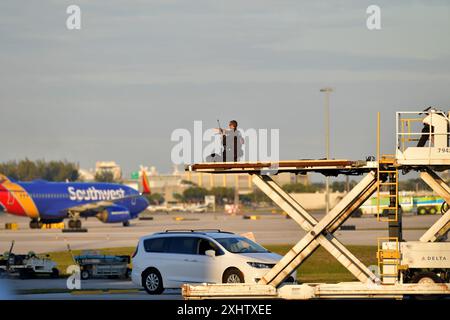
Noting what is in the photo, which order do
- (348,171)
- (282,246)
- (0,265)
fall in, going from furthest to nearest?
(282,246), (0,265), (348,171)

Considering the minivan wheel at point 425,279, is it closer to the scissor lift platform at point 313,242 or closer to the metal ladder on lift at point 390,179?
the scissor lift platform at point 313,242

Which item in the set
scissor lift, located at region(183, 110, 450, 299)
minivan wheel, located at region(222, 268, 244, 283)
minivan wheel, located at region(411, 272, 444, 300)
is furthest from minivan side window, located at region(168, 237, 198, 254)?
minivan wheel, located at region(411, 272, 444, 300)

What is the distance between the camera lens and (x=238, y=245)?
32.4 m

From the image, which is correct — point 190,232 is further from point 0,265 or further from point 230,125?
point 0,265

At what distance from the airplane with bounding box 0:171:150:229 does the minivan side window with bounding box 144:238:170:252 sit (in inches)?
2487

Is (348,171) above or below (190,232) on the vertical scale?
above

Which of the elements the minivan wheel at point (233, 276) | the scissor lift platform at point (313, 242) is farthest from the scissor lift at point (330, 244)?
the minivan wheel at point (233, 276)

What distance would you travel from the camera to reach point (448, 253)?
2697 centimetres

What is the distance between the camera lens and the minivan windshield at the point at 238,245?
3191 cm

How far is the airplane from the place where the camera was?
310 feet

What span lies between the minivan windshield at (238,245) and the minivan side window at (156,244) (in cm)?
179

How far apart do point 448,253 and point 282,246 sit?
1313 inches

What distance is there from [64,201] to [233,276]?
2647 inches
